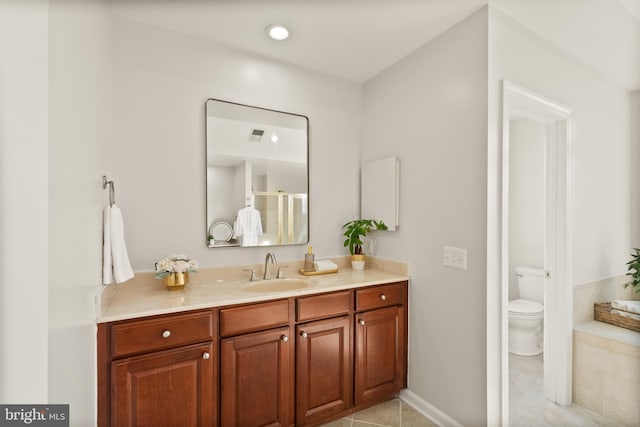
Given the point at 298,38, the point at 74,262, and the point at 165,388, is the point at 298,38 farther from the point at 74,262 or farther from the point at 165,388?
the point at 165,388

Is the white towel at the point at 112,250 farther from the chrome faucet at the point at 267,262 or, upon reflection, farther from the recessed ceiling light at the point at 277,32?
the recessed ceiling light at the point at 277,32

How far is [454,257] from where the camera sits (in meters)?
1.81

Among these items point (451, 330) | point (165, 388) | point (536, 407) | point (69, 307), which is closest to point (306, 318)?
point (165, 388)

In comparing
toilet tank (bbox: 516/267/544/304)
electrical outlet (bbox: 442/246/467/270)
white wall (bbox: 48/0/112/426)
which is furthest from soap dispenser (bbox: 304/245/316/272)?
toilet tank (bbox: 516/267/544/304)

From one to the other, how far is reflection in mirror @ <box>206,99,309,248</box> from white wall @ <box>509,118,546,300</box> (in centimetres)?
247

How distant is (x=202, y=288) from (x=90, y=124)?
1.03 meters

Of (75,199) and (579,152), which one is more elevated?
(579,152)

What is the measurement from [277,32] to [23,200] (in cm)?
175

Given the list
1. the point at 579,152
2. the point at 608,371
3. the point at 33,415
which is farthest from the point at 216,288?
the point at 579,152

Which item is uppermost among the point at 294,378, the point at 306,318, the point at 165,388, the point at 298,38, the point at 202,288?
the point at 298,38

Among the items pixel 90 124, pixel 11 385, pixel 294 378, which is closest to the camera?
pixel 11 385

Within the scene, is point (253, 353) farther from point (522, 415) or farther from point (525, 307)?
point (525, 307)

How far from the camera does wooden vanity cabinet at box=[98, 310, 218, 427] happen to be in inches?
50.9

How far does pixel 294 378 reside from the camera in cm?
172
